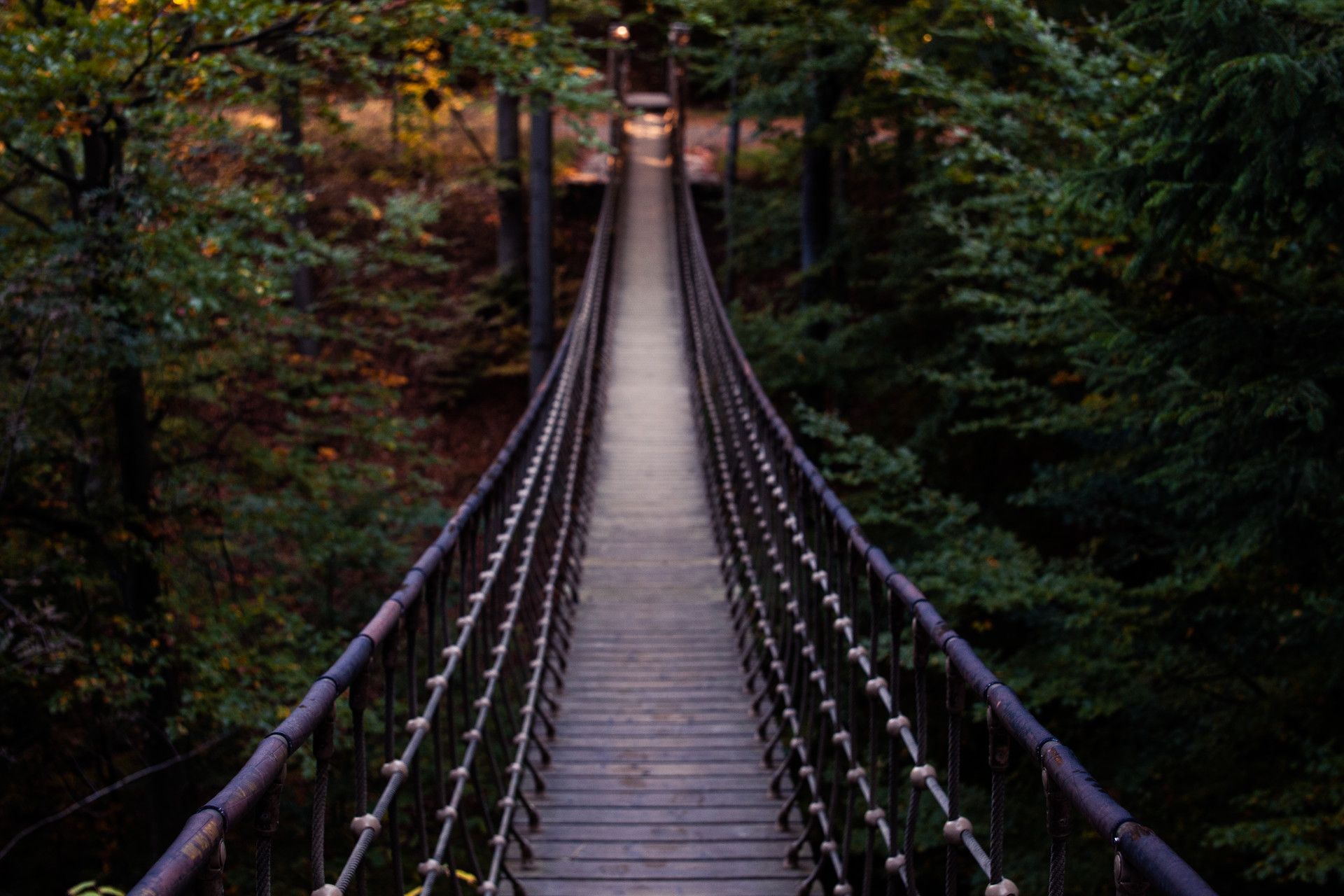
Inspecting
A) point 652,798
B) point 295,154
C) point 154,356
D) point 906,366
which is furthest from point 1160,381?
point 295,154

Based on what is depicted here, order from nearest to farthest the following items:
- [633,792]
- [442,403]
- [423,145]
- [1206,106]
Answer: [1206,106] < [633,792] < [442,403] < [423,145]

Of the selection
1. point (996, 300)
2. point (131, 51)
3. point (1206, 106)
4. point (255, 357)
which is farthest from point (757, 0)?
point (1206, 106)

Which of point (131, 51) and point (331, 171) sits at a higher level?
point (331, 171)

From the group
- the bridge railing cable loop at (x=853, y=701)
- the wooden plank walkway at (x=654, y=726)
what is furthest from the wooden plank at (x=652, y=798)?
the bridge railing cable loop at (x=853, y=701)

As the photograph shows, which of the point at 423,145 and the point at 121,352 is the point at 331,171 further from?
the point at 121,352

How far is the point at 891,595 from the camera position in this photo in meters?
2.17

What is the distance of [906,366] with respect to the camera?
29.1ft

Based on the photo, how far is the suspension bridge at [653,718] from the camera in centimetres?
157

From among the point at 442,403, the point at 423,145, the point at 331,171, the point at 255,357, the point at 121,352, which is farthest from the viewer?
the point at 331,171

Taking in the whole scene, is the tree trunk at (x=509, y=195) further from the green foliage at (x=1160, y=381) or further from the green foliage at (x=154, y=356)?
the green foliage at (x=154, y=356)

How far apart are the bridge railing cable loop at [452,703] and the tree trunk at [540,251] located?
2.92 meters

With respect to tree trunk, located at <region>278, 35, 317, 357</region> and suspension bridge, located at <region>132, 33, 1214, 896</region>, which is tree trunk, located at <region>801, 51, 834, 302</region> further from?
tree trunk, located at <region>278, 35, 317, 357</region>

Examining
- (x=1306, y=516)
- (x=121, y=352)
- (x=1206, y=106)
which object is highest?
(x=1206, y=106)

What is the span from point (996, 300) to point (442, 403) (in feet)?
33.6
